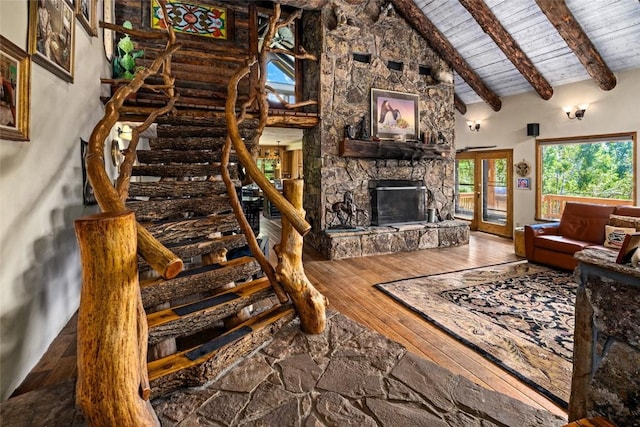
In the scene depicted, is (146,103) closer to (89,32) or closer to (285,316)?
(89,32)

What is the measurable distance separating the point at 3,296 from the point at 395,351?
2484 millimetres

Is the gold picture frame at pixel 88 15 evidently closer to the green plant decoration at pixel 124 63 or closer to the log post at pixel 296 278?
the green plant decoration at pixel 124 63

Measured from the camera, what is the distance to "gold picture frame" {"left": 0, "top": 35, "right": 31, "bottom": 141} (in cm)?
184

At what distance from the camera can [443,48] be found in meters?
6.33

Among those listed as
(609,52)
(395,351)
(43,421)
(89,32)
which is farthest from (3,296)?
(609,52)

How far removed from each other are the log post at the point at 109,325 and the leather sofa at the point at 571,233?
4977 millimetres

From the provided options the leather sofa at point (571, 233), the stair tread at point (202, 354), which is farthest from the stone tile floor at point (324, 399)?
the leather sofa at point (571, 233)

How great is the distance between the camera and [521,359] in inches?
94.1

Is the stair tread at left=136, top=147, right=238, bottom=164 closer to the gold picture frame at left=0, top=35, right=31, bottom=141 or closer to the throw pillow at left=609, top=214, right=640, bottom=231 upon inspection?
the gold picture frame at left=0, top=35, right=31, bottom=141

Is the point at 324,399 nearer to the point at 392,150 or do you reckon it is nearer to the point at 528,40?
the point at 392,150

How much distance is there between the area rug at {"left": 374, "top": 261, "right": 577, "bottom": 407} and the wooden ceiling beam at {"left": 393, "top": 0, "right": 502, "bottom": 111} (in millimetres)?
4160

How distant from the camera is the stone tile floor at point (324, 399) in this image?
171 cm

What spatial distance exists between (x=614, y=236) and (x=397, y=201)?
9.88 feet

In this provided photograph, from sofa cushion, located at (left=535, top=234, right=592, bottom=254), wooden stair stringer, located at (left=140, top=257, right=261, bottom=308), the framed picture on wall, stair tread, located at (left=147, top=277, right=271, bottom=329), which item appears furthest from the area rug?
the framed picture on wall
